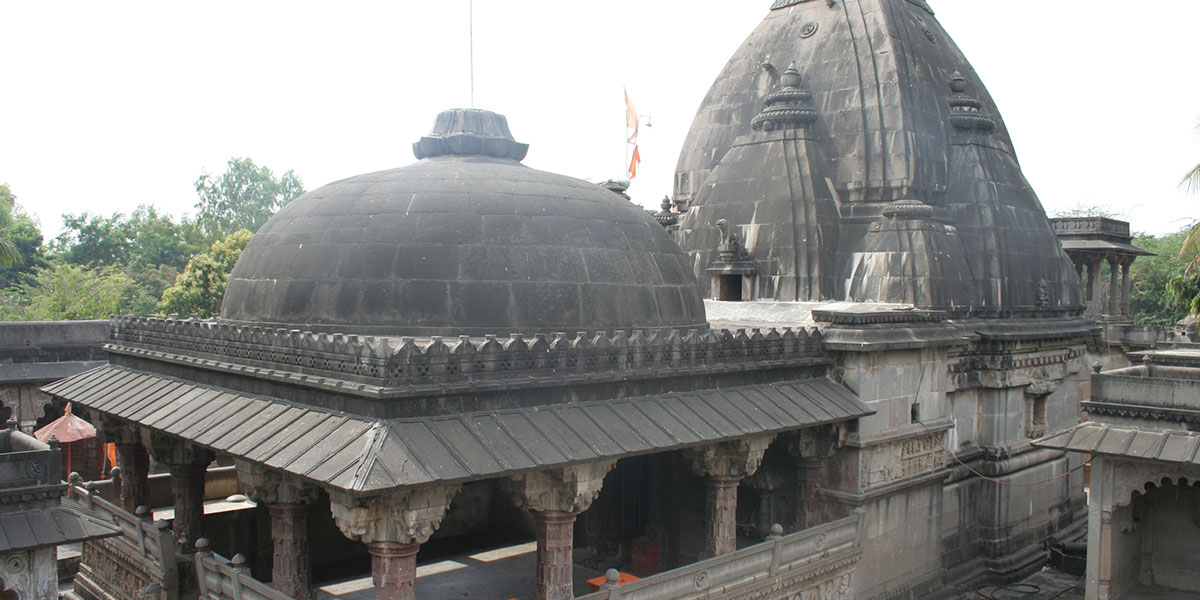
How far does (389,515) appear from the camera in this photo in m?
8.74

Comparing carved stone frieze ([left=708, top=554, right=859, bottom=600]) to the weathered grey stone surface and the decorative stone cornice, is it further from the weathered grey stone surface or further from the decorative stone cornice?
the weathered grey stone surface

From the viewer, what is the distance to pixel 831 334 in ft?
47.2

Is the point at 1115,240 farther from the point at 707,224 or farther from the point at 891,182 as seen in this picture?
the point at 707,224

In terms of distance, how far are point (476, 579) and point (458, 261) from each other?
529 centimetres

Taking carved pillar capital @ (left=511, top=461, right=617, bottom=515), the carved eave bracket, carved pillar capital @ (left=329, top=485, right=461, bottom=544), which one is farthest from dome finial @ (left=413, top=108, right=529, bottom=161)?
carved pillar capital @ (left=329, top=485, right=461, bottom=544)

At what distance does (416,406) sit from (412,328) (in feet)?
7.30

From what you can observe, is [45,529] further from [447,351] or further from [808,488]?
[808,488]

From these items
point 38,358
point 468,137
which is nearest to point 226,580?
point 468,137

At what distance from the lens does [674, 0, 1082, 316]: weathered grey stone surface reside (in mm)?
18391

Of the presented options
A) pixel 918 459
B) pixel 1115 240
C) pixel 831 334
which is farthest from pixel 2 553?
pixel 1115 240

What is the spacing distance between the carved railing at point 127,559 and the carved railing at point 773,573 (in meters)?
5.74

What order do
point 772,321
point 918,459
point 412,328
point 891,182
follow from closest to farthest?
point 412,328
point 918,459
point 772,321
point 891,182

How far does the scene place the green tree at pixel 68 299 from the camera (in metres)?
42.7

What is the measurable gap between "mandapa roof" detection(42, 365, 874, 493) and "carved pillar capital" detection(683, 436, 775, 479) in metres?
0.39
